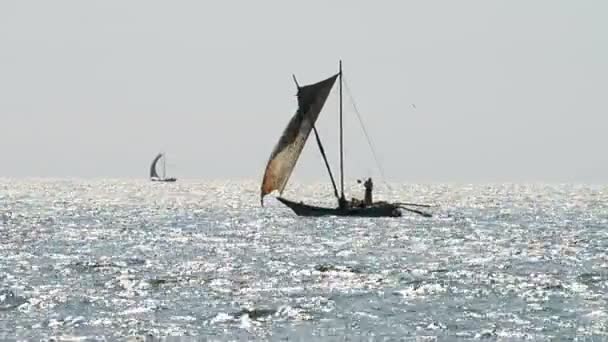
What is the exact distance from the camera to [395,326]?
134 feet

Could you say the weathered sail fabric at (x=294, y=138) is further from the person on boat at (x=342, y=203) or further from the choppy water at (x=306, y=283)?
the person on boat at (x=342, y=203)

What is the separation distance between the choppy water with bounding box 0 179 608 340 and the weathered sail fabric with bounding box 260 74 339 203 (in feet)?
14.3

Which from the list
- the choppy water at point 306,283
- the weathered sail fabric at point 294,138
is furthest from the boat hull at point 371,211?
the weathered sail fabric at point 294,138

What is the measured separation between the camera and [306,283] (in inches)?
2128

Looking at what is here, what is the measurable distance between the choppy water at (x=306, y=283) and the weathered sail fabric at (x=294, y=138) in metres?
4.36

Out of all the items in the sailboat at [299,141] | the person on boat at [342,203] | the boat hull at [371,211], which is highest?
the sailboat at [299,141]

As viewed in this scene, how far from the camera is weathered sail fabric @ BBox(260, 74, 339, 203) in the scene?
95.4 m

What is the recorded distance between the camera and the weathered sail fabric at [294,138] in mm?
95438

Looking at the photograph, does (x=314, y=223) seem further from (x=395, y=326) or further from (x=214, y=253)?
(x=395, y=326)

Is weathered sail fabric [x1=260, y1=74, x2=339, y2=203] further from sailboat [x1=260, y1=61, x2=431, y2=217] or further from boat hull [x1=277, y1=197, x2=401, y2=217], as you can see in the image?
boat hull [x1=277, y1=197, x2=401, y2=217]

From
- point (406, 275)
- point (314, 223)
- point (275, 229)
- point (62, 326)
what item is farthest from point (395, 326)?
point (314, 223)

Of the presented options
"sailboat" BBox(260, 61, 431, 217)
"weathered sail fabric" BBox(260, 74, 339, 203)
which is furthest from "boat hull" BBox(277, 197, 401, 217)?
"weathered sail fabric" BBox(260, 74, 339, 203)

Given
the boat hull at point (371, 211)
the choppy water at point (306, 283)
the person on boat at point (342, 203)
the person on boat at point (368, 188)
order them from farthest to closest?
1. the person on boat at point (342, 203)
2. the boat hull at point (371, 211)
3. the person on boat at point (368, 188)
4. the choppy water at point (306, 283)

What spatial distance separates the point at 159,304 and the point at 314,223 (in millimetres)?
65688
